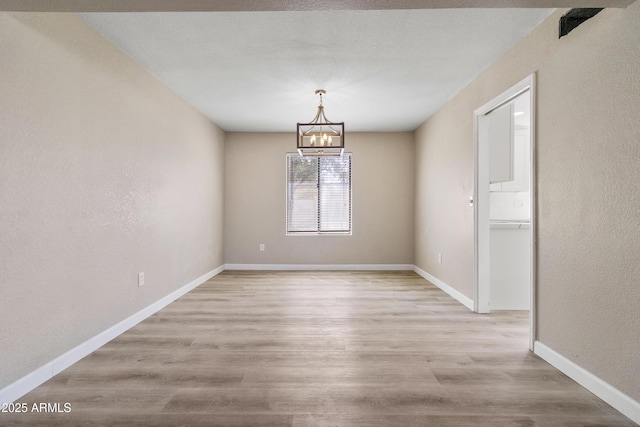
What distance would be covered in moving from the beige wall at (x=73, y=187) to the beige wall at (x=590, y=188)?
330 cm

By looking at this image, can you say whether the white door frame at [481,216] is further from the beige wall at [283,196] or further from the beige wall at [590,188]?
the beige wall at [283,196]

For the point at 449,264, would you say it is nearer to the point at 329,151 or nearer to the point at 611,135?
the point at 329,151

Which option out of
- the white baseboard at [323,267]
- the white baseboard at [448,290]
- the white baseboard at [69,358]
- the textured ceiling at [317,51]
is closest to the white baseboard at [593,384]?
the white baseboard at [448,290]

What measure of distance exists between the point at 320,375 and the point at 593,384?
159cm

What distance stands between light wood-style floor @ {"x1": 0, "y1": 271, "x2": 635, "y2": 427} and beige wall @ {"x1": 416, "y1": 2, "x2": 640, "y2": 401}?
13.1 inches

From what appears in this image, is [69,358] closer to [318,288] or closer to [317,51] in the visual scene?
[318,288]

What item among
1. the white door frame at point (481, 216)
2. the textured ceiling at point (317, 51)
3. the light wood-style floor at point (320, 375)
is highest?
the textured ceiling at point (317, 51)

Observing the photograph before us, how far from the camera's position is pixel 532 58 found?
2469 millimetres

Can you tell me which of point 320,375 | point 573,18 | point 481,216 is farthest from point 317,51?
point 320,375

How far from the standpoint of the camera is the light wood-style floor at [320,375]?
168 centimetres

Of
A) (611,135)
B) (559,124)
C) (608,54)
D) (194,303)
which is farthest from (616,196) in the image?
(194,303)

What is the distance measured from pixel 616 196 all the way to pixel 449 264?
2.48m

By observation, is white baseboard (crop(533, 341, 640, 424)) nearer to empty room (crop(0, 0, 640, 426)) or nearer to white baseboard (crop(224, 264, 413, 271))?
empty room (crop(0, 0, 640, 426))

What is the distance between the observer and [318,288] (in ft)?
14.6
